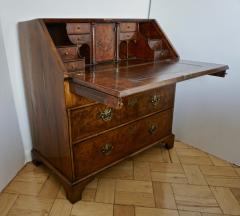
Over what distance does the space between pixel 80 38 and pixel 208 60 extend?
899 millimetres

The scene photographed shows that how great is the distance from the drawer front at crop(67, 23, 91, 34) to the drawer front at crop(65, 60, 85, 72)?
20 cm

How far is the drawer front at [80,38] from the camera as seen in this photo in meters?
1.31

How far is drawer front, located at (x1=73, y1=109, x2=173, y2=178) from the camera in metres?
1.30

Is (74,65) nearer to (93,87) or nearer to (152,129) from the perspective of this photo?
(93,87)

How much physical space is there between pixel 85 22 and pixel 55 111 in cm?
52

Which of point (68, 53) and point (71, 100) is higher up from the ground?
point (68, 53)

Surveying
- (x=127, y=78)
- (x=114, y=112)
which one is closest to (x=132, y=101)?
(x=114, y=112)

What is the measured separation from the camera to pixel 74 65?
1.20 meters

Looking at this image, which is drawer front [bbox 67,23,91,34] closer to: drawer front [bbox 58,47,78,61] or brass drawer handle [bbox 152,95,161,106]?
drawer front [bbox 58,47,78,61]

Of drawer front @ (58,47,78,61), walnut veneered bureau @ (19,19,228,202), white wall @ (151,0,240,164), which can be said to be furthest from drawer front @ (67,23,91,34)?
white wall @ (151,0,240,164)

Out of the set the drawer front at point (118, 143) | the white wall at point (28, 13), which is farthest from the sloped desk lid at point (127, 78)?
the white wall at point (28, 13)

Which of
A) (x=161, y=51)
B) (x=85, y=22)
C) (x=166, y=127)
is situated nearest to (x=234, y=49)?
(x=161, y=51)

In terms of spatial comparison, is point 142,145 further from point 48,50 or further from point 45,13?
point 45,13

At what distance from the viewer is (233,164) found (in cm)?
172
